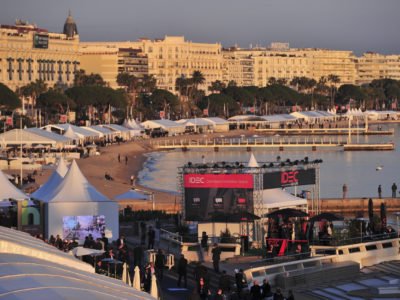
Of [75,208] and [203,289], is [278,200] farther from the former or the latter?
[203,289]

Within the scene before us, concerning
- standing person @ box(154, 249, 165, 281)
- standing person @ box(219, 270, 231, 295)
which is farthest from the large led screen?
standing person @ box(219, 270, 231, 295)

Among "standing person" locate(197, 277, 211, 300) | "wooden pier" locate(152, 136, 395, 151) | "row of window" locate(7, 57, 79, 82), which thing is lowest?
"wooden pier" locate(152, 136, 395, 151)

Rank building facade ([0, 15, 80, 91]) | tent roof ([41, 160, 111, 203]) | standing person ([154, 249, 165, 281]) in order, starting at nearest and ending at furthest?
standing person ([154, 249, 165, 281]) → tent roof ([41, 160, 111, 203]) → building facade ([0, 15, 80, 91])

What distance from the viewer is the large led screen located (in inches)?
939

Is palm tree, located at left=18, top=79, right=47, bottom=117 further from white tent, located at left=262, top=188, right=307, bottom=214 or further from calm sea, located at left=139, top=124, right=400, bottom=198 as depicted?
white tent, located at left=262, top=188, right=307, bottom=214

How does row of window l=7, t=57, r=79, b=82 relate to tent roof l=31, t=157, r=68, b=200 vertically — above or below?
above

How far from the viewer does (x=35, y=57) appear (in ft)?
454

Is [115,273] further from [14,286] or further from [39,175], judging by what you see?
[39,175]

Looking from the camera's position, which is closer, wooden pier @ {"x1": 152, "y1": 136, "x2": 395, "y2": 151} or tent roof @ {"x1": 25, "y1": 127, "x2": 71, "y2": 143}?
tent roof @ {"x1": 25, "y1": 127, "x2": 71, "y2": 143}

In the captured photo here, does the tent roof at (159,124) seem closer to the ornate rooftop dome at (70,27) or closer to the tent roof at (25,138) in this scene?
the tent roof at (25,138)

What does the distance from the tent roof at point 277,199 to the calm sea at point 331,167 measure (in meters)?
26.0

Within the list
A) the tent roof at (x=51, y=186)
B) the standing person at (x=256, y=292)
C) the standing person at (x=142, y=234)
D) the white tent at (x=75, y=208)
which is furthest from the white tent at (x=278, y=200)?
the standing person at (x=256, y=292)

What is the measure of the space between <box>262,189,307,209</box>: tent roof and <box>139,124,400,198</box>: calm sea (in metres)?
26.0

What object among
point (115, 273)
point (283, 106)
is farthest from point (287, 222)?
point (283, 106)
